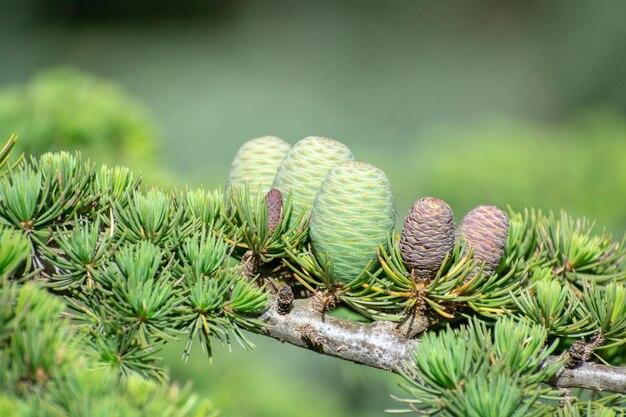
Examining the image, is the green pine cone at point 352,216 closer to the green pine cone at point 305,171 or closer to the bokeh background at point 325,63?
the green pine cone at point 305,171

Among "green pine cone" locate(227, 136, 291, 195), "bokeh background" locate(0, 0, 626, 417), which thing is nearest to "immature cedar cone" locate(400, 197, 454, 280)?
"green pine cone" locate(227, 136, 291, 195)

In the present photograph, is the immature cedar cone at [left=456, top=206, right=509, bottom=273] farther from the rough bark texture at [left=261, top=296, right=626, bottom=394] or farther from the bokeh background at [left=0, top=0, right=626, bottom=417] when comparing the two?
the bokeh background at [left=0, top=0, right=626, bottom=417]

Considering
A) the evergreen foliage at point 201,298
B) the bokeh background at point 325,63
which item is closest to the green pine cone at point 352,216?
the evergreen foliage at point 201,298

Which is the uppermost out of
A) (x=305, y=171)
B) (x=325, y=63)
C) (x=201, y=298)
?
(x=325, y=63)

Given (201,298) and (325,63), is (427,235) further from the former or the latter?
(325,63)

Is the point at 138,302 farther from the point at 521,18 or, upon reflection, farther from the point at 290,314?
the point at 521,18

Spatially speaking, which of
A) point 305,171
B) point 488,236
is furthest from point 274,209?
point 488,236
